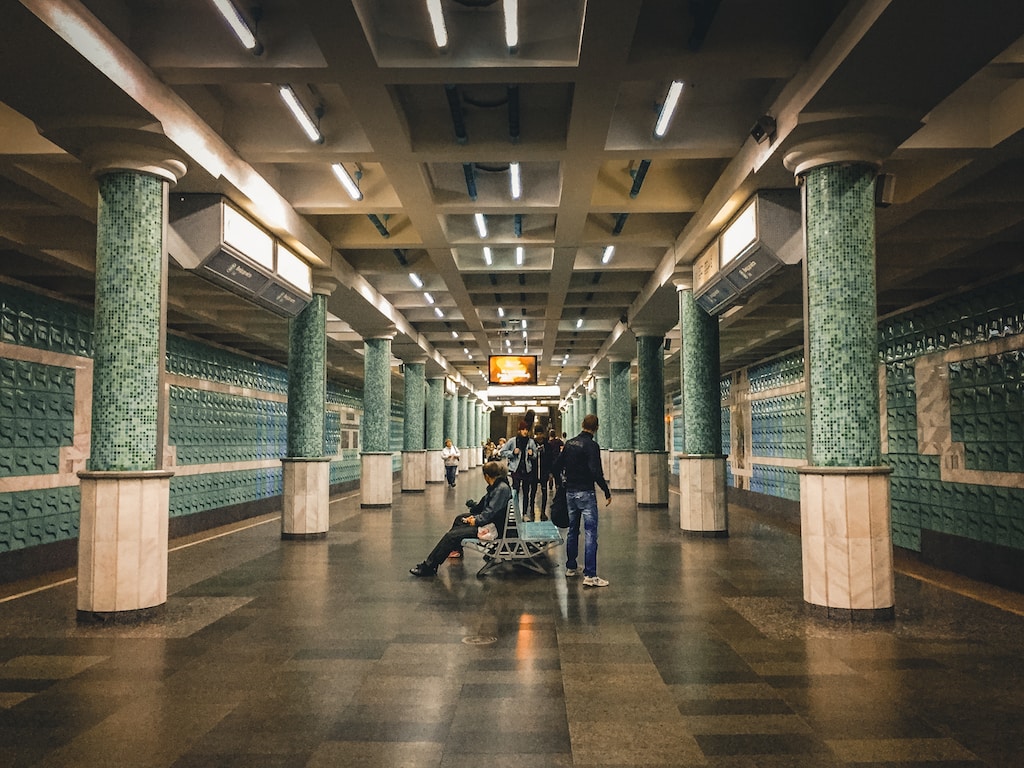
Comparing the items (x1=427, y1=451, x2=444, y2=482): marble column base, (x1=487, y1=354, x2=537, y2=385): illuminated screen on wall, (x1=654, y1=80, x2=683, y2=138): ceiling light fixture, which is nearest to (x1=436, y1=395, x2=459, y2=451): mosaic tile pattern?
(x1=427, y1=451, x2=444, y2=482): marble column base

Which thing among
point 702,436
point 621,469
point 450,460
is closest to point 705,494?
point 702,436

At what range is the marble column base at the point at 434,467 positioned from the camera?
86.6 ft

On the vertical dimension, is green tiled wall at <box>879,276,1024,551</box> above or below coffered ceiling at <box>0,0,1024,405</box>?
below

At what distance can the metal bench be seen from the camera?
27.1 ft

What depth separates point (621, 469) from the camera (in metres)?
22.5

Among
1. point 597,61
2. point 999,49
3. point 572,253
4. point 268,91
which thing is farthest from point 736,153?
point 268,91

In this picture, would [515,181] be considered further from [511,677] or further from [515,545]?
[511,677]

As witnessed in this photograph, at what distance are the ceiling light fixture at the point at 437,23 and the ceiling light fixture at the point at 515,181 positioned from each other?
104 inches

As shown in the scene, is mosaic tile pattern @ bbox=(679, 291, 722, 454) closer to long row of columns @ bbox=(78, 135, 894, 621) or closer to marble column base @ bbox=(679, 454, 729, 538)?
marble column base @ bbox=(679, 454, 729, 538)

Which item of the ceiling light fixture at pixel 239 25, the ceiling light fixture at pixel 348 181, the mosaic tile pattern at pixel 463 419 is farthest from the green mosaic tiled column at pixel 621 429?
the ceiling light fixture at pixel 239 25

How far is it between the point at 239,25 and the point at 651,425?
1288 centimetres

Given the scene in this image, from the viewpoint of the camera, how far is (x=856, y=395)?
20.6ft

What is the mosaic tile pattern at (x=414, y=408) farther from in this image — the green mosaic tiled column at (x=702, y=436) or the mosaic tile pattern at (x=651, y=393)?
the green mosaic tiled column at (x=702, y=436)

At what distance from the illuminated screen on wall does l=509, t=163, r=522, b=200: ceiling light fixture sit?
1232 cm
